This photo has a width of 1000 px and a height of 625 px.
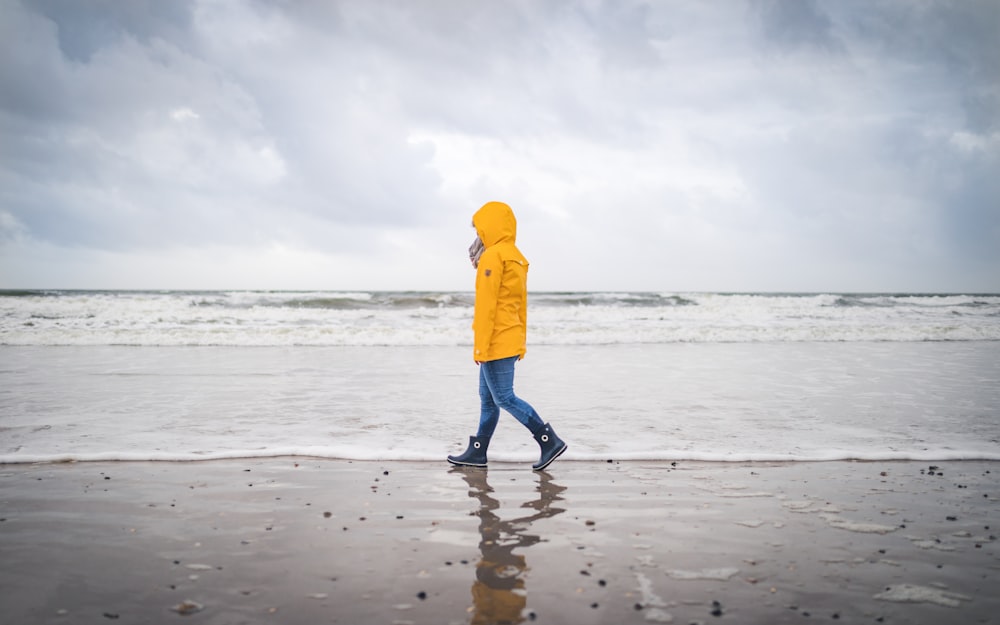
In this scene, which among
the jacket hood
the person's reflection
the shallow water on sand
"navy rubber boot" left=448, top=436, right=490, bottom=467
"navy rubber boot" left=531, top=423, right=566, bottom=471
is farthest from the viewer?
the shallow water on sand

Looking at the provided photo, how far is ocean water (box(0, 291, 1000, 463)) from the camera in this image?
6.06 m

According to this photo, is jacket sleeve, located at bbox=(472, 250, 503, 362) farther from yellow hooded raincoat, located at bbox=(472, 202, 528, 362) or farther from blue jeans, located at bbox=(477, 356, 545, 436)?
blue jeans, located at bbox=(477, 356, 545, 436)

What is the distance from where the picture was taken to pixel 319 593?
298cm

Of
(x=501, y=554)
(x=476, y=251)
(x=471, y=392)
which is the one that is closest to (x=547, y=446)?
(x=476, y=251)

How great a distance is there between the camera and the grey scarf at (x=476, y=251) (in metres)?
5.32

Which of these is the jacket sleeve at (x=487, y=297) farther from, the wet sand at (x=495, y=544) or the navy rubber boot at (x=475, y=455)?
the wet sand at (x=495, y=544)

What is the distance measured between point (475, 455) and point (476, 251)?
5.63 ft

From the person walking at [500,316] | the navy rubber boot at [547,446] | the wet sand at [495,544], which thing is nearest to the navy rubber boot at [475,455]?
the person walking at [500,316]

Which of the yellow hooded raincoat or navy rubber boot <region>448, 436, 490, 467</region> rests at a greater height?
the yellow hooded raincoat

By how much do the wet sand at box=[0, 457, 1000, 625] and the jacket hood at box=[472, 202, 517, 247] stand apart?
74.8 inches

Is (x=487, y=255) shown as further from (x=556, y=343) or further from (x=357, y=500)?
(x=556, y=343)

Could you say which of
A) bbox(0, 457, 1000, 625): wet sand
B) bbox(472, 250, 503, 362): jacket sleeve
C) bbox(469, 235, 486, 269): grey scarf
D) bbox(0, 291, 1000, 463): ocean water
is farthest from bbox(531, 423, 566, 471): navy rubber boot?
bbox(469, 235, 486, 269): grey scarf

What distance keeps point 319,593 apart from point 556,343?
14.8 meters

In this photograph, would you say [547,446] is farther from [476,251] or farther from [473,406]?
[473,406]
